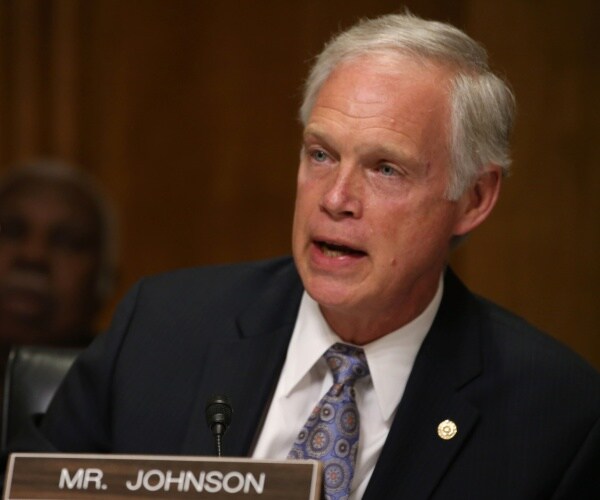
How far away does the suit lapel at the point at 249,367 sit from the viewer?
2377 millimetres

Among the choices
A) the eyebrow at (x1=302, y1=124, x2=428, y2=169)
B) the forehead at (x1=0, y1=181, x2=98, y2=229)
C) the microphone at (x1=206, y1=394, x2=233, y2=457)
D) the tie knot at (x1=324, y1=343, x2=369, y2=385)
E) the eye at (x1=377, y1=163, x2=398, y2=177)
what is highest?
the eyebrow at (x1=302, y1=124, x2=428, y2=169)

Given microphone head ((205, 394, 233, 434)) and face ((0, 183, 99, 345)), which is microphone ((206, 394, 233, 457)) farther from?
face ((0, 183, 99, 345))

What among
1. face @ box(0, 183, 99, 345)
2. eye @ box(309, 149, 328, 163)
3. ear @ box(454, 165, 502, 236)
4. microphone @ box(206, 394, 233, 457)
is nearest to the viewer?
microphone @ box(206, 394, 233, 457)

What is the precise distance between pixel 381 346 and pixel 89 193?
2.13 metres

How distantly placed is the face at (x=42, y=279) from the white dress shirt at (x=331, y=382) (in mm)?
1700

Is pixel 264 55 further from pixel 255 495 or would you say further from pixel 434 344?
pixel 255 495

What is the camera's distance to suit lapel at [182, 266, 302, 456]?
2.38 m

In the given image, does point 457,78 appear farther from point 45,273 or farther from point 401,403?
point 45,273

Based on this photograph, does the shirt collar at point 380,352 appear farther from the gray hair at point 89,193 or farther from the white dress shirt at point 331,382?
the gray hair at point 89,193

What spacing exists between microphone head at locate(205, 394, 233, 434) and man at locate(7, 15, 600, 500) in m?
0.34

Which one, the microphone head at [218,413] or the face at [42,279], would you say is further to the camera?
the face at [42,279]

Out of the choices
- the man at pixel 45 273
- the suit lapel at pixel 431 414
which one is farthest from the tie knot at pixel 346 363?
the man at pixel 45 273

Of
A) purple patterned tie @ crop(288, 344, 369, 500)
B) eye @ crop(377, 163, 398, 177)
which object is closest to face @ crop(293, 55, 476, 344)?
eye @ crop(377, 163, 398, 177)

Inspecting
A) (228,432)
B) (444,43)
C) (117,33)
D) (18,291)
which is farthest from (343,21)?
(228,432)
